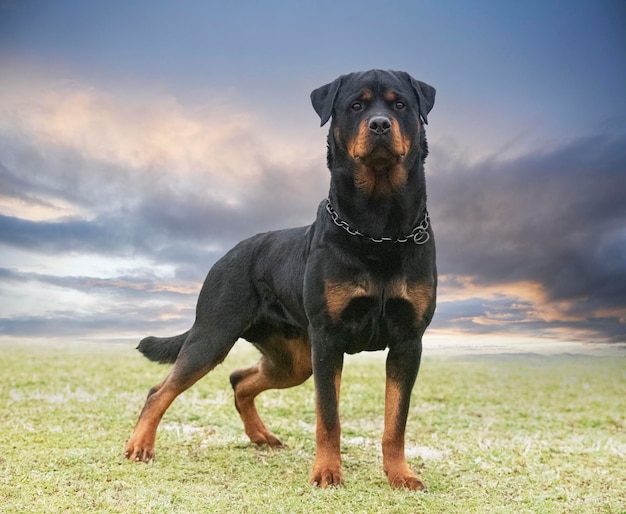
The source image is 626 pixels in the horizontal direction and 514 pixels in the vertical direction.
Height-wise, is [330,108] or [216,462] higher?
[330,108]

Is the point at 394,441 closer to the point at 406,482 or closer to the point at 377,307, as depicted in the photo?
the point at 406,482

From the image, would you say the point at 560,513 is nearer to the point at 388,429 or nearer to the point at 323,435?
the point at 388,429

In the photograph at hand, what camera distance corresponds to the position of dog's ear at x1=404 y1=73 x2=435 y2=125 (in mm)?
4488

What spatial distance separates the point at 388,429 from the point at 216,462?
4.46 ft

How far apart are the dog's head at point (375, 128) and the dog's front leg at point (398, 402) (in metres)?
0.97

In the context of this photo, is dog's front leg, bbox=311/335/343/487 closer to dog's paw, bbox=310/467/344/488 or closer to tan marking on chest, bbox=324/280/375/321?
dog's paw, bbox=310/467/344/488

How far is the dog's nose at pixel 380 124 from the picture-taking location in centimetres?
407

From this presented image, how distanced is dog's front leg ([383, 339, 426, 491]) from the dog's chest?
0.31 ft

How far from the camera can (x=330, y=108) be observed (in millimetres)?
4504

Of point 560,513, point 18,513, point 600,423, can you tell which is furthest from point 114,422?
point 600,423

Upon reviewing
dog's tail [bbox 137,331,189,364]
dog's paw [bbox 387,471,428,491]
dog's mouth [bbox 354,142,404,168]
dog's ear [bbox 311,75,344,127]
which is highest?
dog's ear [bbox 311,75,344,127]

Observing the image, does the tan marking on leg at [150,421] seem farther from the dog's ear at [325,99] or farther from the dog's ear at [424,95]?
the dog's ear at [424,95]

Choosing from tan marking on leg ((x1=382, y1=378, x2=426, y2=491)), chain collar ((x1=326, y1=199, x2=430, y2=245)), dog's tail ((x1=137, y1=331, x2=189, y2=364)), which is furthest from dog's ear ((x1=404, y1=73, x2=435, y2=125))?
dog's tail ((x1=137, y1=331, x2=189, y2=364))

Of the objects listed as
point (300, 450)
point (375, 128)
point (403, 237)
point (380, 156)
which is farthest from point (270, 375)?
point (375, 128)
